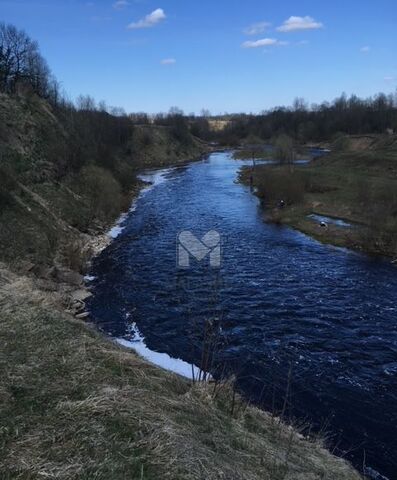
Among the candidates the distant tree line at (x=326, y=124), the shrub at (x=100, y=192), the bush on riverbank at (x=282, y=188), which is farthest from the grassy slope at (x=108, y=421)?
the distant tree line at (x=326, y=124)

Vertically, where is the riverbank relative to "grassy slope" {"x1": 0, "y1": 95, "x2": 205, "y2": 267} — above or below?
below

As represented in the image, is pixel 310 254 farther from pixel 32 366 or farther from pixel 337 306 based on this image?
pixel 32 366

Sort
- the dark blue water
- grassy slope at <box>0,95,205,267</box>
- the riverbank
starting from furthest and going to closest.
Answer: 1. the riverbank
2. grassy slope at <box>0,95,205,267</box>
3. the dark blue water

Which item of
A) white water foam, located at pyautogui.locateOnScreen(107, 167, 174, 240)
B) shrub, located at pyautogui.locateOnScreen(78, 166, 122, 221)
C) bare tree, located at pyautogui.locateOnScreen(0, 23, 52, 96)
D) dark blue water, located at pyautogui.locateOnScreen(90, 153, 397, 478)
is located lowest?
dark blue water, located at pyautogui.locateOnScreen(90, 153, 397, 478)

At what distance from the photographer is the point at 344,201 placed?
43531 millimetres

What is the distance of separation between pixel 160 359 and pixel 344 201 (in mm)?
31393

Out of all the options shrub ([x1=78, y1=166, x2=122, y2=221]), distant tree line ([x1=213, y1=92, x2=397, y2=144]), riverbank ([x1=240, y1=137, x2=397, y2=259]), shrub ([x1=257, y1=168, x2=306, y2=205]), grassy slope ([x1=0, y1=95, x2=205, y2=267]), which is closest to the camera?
grassy slope ([x1=0, y1=95, x2=205, y2=267])

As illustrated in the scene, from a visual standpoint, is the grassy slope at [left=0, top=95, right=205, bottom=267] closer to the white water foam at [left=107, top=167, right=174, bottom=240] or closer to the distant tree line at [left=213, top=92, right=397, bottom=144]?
the white water foam at [left=107, top=167, right=174, bottom=240]

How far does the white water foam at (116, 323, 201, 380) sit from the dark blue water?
307 millimetres

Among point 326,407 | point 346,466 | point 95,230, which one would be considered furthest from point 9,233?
point 346,466

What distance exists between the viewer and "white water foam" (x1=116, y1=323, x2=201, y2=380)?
15.1m

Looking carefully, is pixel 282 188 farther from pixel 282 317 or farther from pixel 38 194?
pixel 282 317

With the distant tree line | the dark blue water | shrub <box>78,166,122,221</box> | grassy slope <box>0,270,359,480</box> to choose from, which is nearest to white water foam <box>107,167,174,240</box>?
shrub <box>78,166,122,221</box>

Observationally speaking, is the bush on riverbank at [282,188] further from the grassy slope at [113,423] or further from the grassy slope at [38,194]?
the grassy slope at [113,423]
